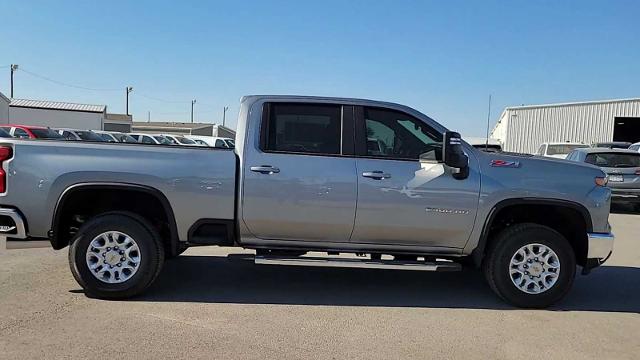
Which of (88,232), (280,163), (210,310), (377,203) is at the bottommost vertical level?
(210,310)

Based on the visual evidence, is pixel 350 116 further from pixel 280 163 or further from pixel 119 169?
pixel 119 169

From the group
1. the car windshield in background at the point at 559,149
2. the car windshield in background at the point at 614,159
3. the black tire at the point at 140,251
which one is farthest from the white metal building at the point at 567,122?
the black tire at the point at 140,251

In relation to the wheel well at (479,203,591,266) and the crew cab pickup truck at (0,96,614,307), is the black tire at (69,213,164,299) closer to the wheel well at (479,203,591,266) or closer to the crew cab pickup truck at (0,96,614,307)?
the crew cab pickup truck at (0,96,614,307)

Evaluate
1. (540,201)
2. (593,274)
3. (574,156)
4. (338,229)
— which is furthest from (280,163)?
(574,156)

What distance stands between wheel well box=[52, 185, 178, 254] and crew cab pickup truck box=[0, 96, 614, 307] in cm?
2

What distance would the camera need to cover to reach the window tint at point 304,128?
5406mm

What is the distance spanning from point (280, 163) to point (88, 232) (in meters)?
1.95

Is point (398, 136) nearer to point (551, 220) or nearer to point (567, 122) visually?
point (551, 220)

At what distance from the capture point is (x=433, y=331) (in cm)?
470

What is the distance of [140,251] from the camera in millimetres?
5234

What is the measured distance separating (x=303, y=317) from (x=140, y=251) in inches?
67.0

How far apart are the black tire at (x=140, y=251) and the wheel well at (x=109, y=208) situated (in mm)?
201

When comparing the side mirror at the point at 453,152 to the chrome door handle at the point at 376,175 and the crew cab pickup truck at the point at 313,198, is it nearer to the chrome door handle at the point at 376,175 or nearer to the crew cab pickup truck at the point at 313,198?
the crew cab pickup truck at the point at 313,198

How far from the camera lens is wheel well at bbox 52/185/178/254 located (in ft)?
17.1
